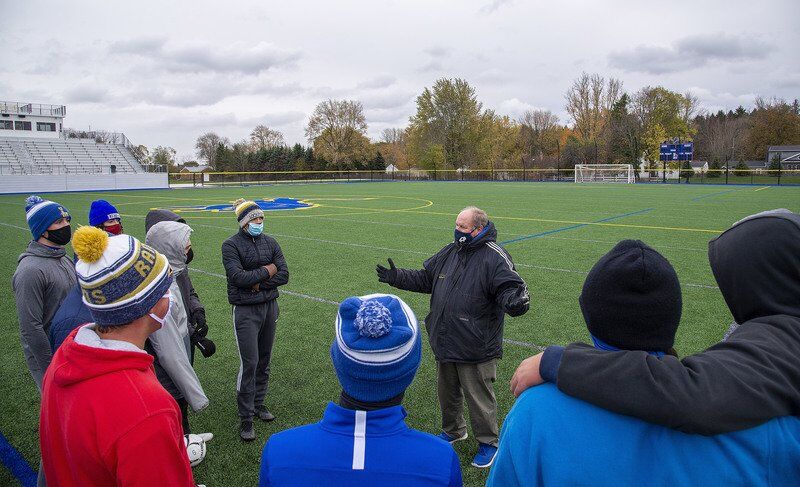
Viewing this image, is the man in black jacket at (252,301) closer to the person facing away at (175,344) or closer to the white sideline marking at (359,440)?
the person facing away at (175,344)

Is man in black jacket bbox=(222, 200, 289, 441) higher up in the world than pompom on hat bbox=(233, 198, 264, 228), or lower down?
lower down

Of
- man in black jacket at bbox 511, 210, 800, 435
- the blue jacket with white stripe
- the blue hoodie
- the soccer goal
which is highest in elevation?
the soccer goal

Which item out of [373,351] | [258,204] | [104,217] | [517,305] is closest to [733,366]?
[373,351]

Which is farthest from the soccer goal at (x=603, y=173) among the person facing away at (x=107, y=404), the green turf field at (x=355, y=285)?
the person facing away at (x=107, y=404)

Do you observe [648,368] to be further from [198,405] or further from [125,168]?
[125,168]

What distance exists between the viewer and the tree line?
6181 cm

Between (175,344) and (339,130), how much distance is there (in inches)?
2812

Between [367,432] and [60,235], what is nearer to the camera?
[367,432]

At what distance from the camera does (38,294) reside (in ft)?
12.8

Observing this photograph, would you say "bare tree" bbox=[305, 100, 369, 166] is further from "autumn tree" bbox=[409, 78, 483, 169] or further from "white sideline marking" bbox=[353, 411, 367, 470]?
"white sideline marking" bbox=[353, 411, 367, 470]

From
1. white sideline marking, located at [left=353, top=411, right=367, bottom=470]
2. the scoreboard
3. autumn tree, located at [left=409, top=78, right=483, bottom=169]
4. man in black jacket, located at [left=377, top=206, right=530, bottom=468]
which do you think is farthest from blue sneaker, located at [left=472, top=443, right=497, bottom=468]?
autumn tree, located at [left=409, top=78, right=483, bottom=169]

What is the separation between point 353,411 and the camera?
5.42 feet

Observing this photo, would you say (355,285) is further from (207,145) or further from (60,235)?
(207,145)

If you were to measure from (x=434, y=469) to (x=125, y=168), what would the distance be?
59.6 meters
